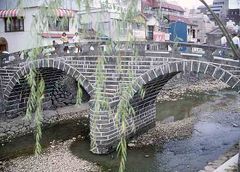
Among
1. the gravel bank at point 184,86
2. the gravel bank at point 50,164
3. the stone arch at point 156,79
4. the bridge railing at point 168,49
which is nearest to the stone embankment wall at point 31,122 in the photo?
the gravel bank at point 50,164

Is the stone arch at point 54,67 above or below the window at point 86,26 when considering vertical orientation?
below

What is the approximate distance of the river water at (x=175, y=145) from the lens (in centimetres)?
1487

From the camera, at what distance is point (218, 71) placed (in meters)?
13.5

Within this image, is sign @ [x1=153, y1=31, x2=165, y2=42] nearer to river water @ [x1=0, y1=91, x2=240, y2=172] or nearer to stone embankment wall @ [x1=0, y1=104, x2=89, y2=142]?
river water @ [x1=0, y1=91, x2=240, y2=172]

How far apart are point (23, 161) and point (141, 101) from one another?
645cm

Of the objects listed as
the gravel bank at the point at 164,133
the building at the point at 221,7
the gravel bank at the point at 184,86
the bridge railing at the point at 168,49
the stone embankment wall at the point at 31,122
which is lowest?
the gravel bank at the point at 164,133

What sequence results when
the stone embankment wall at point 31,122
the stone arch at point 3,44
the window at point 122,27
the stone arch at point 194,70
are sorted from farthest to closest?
the stone arch at point 3,44 < the stone embankment wall at point 31,122 < the stone arch at point 194,70 < the window at point 122,27

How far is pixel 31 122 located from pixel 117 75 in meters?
7.42

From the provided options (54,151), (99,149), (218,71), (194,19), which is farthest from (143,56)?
(194,19)

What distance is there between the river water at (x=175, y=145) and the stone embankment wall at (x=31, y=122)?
68 cm

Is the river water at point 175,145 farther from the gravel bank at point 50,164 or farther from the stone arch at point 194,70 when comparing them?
the stone arch at point 194,70

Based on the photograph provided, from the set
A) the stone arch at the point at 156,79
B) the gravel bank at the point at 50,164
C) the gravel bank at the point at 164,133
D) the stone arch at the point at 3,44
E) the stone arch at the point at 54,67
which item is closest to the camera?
the stone arch at the point at 156,79

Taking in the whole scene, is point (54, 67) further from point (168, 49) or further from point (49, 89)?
point (168, 49)

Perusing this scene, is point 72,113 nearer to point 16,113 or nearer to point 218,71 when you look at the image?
point 16,113
